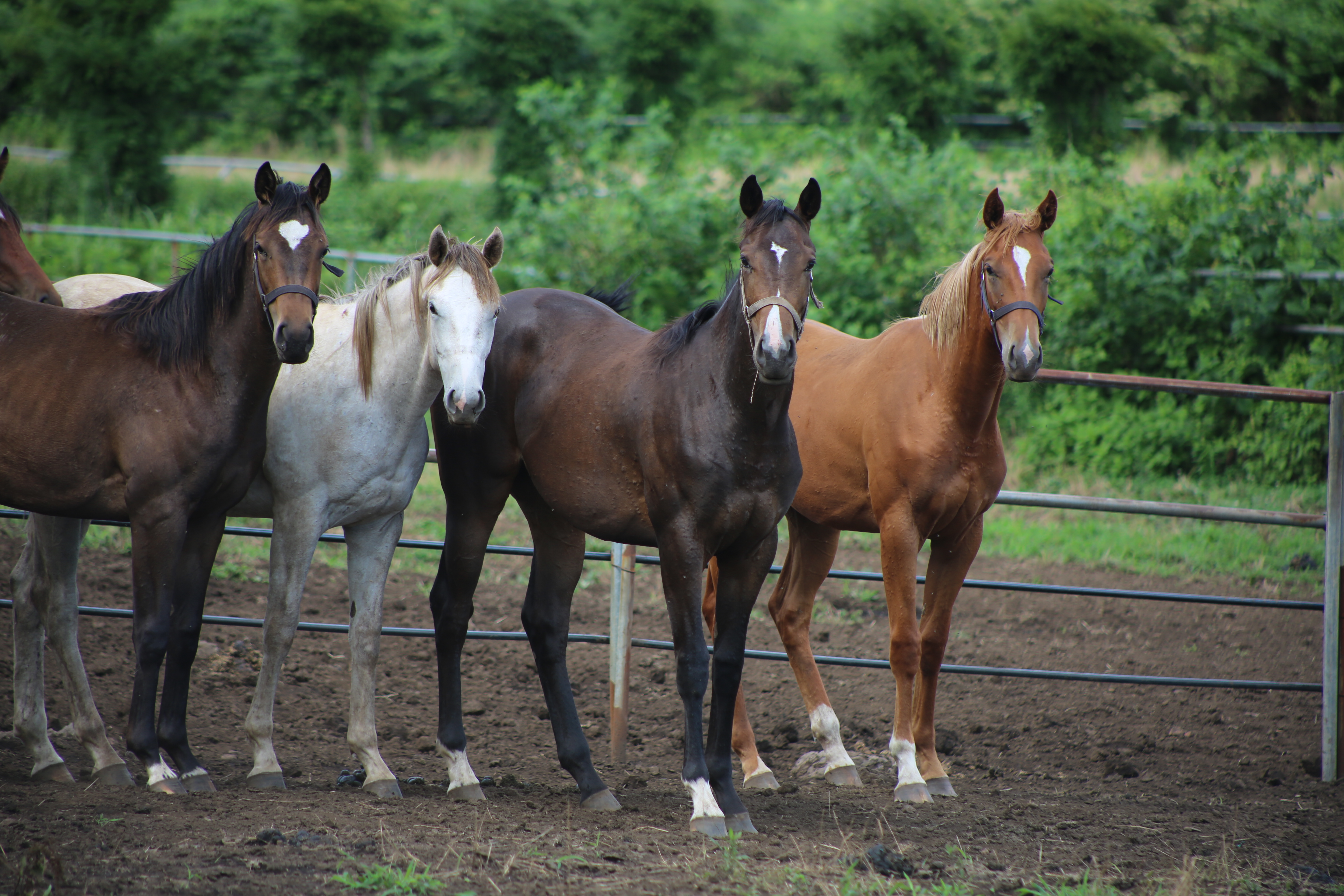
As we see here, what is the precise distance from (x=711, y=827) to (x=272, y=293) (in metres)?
2.33

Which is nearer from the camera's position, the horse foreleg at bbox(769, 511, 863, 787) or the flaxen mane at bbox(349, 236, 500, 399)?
the flaxen mane at bbox(349, 236, 500, 399)

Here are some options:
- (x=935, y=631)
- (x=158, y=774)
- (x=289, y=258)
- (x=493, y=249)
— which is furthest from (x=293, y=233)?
(x=935, y=631)

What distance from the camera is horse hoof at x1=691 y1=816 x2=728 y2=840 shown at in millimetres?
3537

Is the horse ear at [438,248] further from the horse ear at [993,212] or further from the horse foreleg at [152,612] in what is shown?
the horse ear at [993,212]

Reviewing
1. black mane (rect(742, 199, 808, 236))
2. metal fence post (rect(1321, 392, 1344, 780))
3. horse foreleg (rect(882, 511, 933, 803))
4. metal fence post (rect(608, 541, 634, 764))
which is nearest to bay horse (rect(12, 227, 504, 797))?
black mane (rect(742, 199, 808, 236))

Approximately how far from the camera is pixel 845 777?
4418mm

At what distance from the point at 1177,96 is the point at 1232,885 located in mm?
17260

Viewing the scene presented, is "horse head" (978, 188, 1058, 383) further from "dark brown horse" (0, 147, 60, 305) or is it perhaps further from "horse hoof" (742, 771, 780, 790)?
"dark brown horse" (0, 147, 60, 305)

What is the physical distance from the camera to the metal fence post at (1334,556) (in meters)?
4.79

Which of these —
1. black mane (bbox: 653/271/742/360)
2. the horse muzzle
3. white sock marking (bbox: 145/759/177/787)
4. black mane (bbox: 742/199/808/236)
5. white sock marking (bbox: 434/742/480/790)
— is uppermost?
black mane (bbox: 742/199/808/236)

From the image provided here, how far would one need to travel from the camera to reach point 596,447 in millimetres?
3947

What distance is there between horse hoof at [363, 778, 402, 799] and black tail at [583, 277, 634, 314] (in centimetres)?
216

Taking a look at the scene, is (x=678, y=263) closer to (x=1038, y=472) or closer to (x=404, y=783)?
(x=1038, y=472)

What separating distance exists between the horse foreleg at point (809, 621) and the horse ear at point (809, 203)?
1.66m
